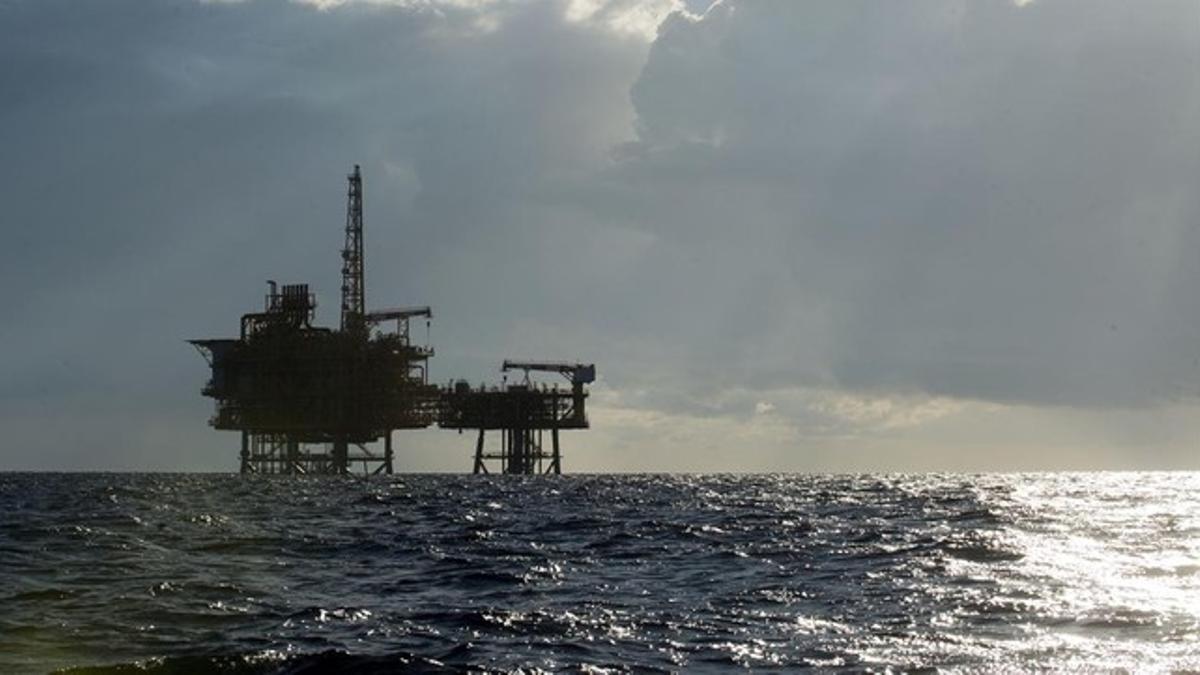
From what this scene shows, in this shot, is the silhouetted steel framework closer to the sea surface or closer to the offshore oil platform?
the offshore oil platform

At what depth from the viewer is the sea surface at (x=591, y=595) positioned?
60.3 feet

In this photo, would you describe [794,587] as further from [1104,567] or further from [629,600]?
[1104,567]

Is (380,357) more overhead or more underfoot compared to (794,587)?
more overhead

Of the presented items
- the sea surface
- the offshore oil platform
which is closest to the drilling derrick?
the offshore oil platform

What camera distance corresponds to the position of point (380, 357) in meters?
134

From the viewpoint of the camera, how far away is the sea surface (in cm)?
1839

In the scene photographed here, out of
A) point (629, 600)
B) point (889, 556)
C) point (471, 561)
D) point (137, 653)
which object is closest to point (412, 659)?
point (137, 653)

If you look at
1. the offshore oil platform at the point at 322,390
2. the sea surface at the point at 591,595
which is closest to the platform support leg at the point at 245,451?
the offshore oil platform at the point at 322,390

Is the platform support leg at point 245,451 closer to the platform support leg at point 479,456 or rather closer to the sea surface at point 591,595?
the platform support leg at point 479,456

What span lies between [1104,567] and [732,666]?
46.3ft

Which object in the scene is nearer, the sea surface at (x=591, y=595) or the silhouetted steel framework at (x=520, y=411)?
the sea surface at (x=591, y=595)

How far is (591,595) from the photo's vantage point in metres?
24.7

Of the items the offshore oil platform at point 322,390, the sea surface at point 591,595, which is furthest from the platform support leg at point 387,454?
the sea surface at point 591,595

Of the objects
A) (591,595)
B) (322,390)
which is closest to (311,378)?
(322,390)
